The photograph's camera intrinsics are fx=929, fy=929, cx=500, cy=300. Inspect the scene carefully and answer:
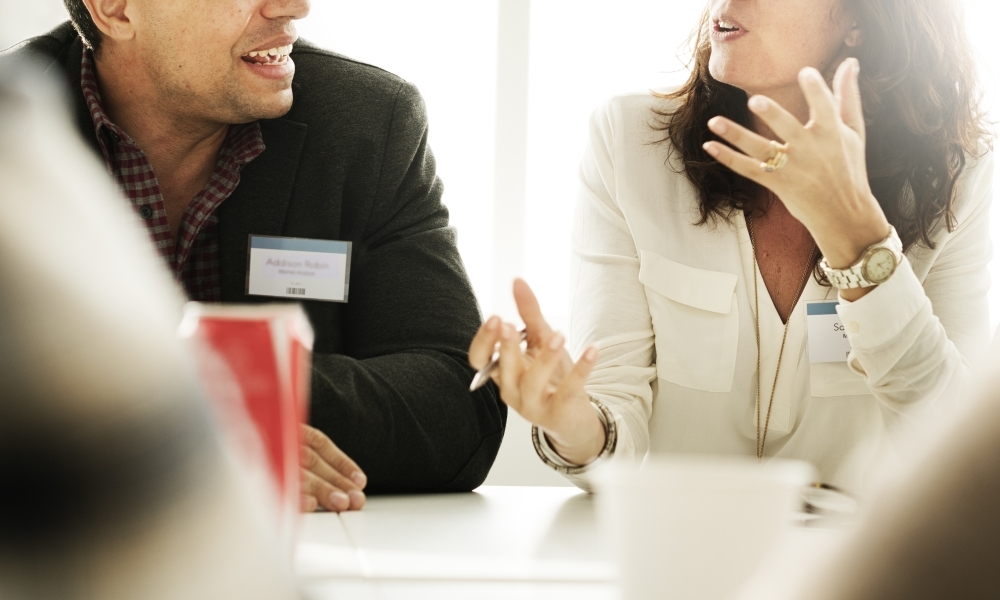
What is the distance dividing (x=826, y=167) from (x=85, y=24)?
4.13 ft

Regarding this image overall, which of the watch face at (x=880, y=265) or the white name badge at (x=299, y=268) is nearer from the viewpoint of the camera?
the watch face at (x=880, y=265)

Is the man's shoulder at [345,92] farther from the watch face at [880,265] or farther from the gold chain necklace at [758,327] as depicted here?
the watch face at [880,265]

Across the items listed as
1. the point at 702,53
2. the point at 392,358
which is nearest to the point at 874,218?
the point at 702,53

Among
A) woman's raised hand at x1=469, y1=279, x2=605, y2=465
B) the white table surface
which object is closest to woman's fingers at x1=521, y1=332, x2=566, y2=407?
woman's raised hand at x1=469, y1=279, x2=605, y2=465

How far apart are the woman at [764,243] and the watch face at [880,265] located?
165mm

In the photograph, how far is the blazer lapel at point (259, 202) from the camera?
5.04 feet

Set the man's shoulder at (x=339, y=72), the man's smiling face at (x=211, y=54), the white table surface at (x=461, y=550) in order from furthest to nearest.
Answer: the man's shoulder at (x=339, y=72)
the man's smiling face at (x=211, y=54)
the white table surface at (x=461, y=550)

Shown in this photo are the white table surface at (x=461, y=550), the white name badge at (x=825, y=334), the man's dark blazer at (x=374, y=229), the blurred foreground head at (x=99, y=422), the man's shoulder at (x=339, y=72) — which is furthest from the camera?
the man's shoulder at (x=339, y=72)

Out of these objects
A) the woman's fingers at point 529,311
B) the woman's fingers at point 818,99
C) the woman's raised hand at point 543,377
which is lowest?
the woman's raised hand at point 543,377

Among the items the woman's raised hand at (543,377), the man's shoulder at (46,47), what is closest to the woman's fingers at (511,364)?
the woman's raised hand at (543,377)

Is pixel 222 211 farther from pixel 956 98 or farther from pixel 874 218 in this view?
pixel 956 98

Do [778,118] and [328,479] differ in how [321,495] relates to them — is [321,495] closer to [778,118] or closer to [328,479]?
[328,479]

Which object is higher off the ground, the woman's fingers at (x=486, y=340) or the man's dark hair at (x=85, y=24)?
the man's dark hair at (x=85, y=24)

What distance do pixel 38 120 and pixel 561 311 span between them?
2.90 metres
